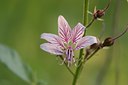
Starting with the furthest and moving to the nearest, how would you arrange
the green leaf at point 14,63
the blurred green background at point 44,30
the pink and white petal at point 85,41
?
the blurred green background at point 44,30, the green leaf at point 14,63, the pink and white petal at point 85,41

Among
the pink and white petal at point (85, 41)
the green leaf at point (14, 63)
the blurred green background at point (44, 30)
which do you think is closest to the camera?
the pink and white petal at point (85, 41)

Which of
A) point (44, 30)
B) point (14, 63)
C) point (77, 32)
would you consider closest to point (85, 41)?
point (77, 32)

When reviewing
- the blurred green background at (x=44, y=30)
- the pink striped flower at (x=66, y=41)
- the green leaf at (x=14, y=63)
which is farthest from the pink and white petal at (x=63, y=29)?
the blurred green background at (x=44, y=30)

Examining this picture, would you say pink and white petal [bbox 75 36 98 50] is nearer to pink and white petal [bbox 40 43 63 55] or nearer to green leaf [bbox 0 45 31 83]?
pink and white petal [bbox 40 43 63 55]

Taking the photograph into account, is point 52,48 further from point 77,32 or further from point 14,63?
point 14,63

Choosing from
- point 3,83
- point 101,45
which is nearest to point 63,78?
point 3,83

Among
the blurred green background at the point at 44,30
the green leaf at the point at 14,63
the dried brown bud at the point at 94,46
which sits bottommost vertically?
the blurred green background at the point at 44,30

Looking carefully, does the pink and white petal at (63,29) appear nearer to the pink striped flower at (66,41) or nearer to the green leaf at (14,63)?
the pink striped flower at (66,41)

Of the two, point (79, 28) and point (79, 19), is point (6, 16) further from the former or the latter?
point (79, 28)
